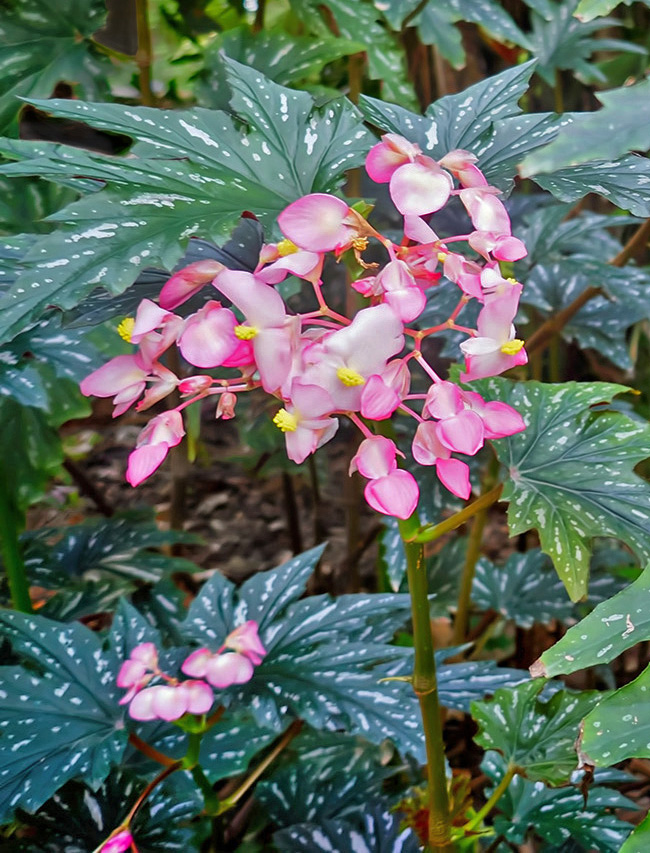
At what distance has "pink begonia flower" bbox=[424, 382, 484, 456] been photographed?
0.45 meters

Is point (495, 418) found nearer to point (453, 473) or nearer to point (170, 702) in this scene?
point (453, 473)

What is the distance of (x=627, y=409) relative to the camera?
132 cm

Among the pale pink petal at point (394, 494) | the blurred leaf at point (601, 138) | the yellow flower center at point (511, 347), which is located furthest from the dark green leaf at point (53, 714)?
the blurred leaf at point (601, 138)

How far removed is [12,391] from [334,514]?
1281mm

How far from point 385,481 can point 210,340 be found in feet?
0.44

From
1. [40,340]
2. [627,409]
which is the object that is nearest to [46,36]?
[40,340]

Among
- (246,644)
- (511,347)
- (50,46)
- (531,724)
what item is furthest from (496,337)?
(50,46)

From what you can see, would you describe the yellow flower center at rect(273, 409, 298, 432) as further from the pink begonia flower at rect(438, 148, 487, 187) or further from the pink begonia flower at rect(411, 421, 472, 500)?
the pink begonia flower at rect(438, 148, 487, 187)

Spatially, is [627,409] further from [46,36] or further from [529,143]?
[46,36]

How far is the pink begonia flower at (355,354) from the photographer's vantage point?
0.44 meters

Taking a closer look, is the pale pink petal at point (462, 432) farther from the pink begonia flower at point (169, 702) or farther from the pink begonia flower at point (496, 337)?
the pink begonia flower at point (169, 702)

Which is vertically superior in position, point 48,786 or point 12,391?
point 12,391

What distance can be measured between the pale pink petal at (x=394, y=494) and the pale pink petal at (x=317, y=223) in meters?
0.14

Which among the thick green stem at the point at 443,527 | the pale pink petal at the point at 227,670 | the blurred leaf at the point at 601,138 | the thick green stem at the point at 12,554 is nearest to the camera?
the blurred leaf at the point at 601,138
